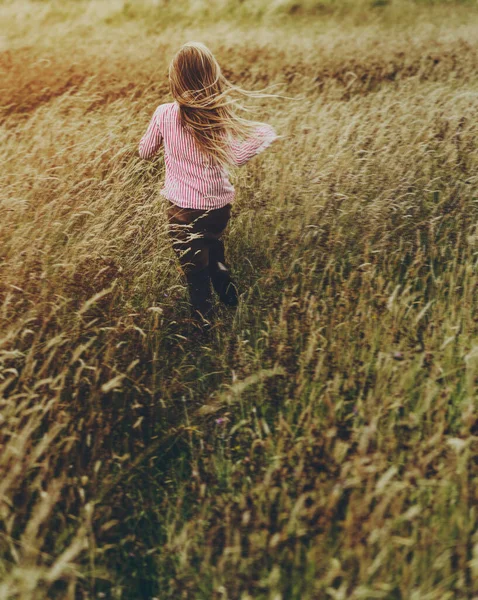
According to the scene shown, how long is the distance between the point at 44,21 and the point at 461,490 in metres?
10.5

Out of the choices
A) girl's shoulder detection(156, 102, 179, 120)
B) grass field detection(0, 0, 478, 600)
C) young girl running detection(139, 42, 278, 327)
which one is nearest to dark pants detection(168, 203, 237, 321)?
young girl running detection(139, 42, 278, 327)

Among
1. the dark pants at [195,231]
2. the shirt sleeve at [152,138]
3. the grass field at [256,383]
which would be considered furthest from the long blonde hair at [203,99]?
the grass field at [256,383]

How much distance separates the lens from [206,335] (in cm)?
316

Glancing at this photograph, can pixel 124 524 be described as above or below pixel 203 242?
below

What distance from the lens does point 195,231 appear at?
333cm

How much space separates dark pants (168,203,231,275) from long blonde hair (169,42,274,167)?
299mm

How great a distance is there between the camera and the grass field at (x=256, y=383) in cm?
177

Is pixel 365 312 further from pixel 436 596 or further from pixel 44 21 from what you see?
pixel 44 21

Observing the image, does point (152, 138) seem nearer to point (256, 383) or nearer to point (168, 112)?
point (168, 112)

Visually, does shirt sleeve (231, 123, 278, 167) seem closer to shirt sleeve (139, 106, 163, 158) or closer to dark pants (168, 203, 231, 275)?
dark pants (168, 203, 231, 275)

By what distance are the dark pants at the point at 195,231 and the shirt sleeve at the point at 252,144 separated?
281 millimetres

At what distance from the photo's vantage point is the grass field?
1.77m

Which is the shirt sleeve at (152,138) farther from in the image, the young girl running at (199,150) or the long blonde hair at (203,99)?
the long blonde hair at (203,99)

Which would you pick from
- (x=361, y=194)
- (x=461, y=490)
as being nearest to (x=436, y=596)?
(x=461, y=490)
